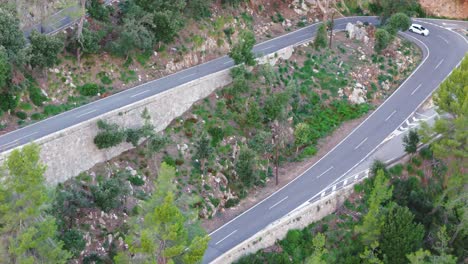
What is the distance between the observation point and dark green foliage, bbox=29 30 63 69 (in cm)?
5666

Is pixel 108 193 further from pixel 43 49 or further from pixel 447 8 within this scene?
pixel 447 8

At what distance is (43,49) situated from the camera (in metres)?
56.9

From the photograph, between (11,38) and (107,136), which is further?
(11,38)

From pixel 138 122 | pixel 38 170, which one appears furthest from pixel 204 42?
pixel 38 170

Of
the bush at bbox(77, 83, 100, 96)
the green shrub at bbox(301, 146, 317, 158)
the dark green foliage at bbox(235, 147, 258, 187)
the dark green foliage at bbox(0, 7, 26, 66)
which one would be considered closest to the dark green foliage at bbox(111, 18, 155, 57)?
the bush at bbox(77, 83, 100, 96)

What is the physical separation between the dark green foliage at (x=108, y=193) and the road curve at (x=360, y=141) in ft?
31.7

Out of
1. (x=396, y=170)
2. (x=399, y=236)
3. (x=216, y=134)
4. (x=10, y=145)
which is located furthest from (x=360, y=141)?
(x=10, y=145)

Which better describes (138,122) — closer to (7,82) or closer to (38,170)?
(7,82)

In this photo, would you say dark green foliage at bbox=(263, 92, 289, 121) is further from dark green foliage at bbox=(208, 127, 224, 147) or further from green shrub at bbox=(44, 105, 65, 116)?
green shrub at bbox=(44, 105, 65, 116)

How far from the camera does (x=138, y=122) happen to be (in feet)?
192

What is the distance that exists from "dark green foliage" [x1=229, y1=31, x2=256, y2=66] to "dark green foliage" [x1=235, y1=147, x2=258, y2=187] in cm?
1322

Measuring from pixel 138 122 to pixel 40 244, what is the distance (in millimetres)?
21309

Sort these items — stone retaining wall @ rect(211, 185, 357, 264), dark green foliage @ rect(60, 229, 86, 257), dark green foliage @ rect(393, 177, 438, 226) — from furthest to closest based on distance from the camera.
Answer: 1. dark green foliage @ rect(393, 177, 438, 226)
2. stone retaining wall @ rect(211, 185, 357, 264)
3. dark green foliage @ rect(60, 229, 86, 257)

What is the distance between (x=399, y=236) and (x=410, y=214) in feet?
8.17
